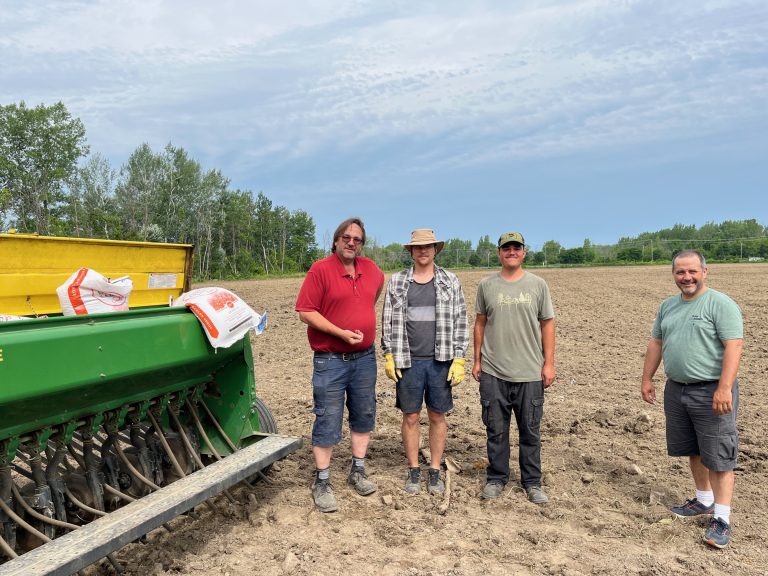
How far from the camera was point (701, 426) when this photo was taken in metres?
3.83

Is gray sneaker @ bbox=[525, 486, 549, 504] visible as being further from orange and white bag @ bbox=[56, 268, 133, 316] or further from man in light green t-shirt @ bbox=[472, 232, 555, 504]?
orange and white bag @ bbox=[56, 268, 133, 316]

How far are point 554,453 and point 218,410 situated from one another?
271 cm

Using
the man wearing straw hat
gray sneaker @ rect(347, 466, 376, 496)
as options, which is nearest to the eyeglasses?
the man wearing straw hat

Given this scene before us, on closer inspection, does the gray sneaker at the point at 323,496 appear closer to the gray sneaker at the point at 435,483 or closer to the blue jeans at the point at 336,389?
the blue jeans at the point at 336,389

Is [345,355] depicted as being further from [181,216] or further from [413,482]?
[181,216]

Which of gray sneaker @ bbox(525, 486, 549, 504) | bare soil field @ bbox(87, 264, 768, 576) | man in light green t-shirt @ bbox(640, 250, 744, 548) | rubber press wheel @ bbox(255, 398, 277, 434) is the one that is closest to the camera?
bare soil field @ bbox(87, 264, 768, 576)

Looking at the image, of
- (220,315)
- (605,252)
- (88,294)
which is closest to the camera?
(88,294)

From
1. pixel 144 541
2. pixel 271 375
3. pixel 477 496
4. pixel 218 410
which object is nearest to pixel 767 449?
pixel 477 496

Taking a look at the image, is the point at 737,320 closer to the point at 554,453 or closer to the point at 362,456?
the point at 554,453

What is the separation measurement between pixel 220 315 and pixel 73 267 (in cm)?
118

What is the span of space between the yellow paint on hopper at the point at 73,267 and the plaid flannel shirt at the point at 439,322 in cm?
168

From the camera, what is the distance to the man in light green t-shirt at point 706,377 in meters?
3.69

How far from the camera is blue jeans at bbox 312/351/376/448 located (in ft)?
14.1

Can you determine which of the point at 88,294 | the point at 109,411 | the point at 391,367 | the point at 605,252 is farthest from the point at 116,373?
the point at 605,252
